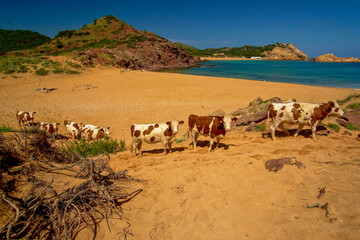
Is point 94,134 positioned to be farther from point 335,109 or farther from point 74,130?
point 335,109

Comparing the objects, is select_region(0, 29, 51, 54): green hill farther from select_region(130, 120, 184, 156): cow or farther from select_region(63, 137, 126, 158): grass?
select_region(130, 120, 184, 156): cow

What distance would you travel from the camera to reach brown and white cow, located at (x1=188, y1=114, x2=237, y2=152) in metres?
6.67

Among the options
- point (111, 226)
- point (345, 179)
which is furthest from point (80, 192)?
point (345, 179)

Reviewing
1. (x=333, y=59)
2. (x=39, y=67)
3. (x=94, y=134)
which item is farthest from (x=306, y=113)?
(x=333, y=59)

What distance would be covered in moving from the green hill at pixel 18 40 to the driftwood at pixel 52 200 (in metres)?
75.0

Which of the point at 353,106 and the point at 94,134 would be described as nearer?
the point at 353,106

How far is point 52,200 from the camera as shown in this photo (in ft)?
9.93

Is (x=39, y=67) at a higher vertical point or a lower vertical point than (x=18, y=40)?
lower

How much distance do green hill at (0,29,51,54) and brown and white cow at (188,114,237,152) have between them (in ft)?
245

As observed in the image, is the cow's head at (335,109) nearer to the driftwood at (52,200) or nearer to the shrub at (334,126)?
the shrub at (334,126)

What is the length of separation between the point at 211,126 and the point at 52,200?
5237mm

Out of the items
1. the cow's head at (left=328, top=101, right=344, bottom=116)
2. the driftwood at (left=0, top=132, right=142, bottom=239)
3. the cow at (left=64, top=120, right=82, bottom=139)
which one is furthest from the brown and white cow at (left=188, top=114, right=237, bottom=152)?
the cow at (left=64, top=120, right=82, bottom=139)

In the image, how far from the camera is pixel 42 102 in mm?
16141

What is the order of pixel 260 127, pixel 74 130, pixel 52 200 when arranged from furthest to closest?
1. pixel 74 130
2. pixel 260 127
3. pixel 52 200
